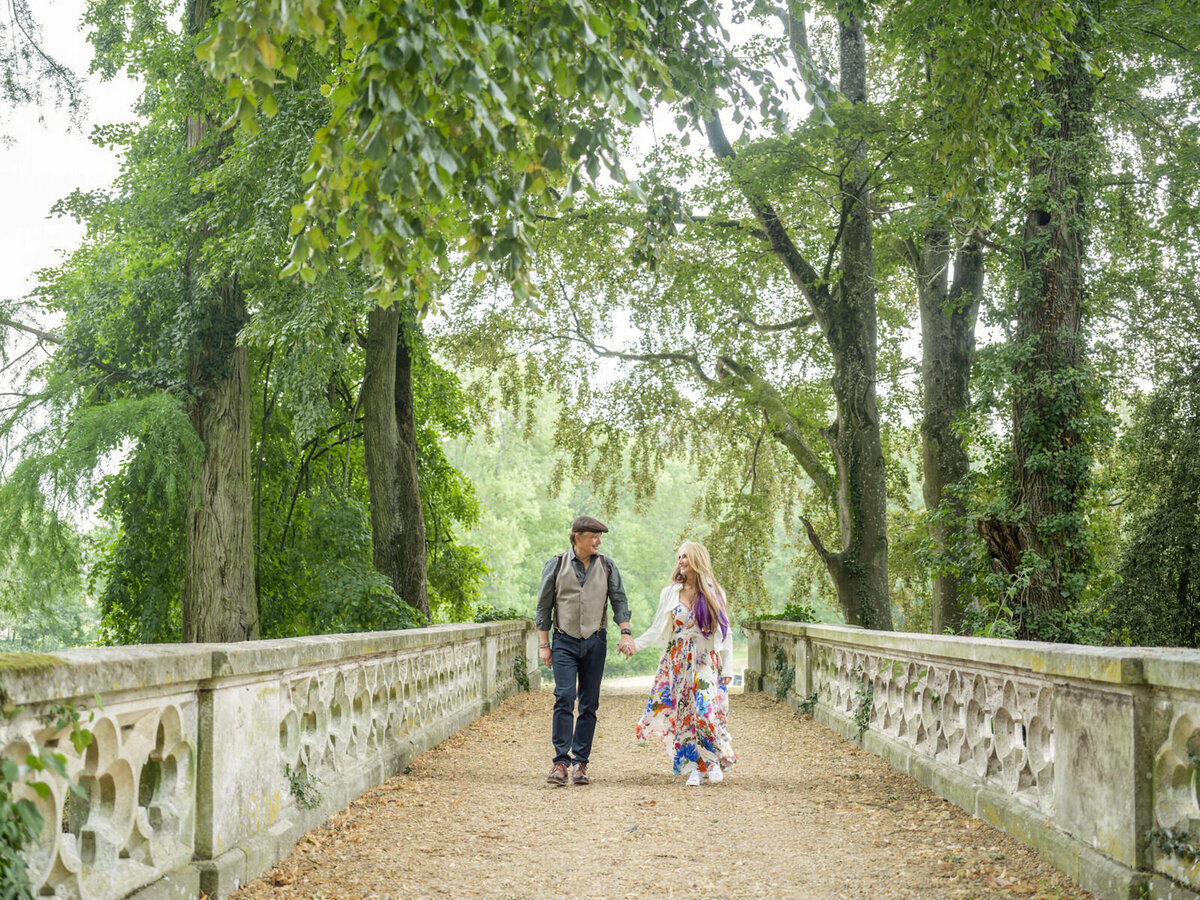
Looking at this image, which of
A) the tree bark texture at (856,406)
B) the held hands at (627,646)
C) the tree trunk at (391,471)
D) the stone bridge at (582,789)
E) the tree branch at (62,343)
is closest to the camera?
the stone bridge at (582,789)

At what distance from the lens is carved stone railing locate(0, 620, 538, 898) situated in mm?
3109

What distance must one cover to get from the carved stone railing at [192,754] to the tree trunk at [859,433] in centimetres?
1029

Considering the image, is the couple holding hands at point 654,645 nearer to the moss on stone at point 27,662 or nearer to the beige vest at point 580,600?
the beige vest at point 580,600

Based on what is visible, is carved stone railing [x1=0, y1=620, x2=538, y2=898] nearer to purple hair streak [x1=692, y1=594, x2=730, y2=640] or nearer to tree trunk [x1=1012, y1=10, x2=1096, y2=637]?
purple hair streak [x1=692, y1=594, x2=730, y2=640]

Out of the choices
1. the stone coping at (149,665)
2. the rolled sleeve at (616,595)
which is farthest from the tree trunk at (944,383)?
the stone coping at (149,665)

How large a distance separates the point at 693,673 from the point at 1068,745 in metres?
3.47

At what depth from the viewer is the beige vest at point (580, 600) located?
7547mm

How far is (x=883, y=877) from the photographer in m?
4.77

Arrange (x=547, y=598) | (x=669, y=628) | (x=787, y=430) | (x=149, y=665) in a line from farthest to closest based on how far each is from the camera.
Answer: (x=787, y=430)
(x=669, y=628)
(x=547, y=598)
(x=149, y=665)

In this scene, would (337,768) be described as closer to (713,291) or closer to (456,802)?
(456,802)

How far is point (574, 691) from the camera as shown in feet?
25.0

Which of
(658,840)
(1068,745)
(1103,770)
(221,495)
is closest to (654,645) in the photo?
(658,840)

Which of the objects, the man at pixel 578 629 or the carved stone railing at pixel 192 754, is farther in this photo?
the man at pixel 578 629

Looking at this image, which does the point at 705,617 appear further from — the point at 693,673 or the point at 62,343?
the point at 62,343
